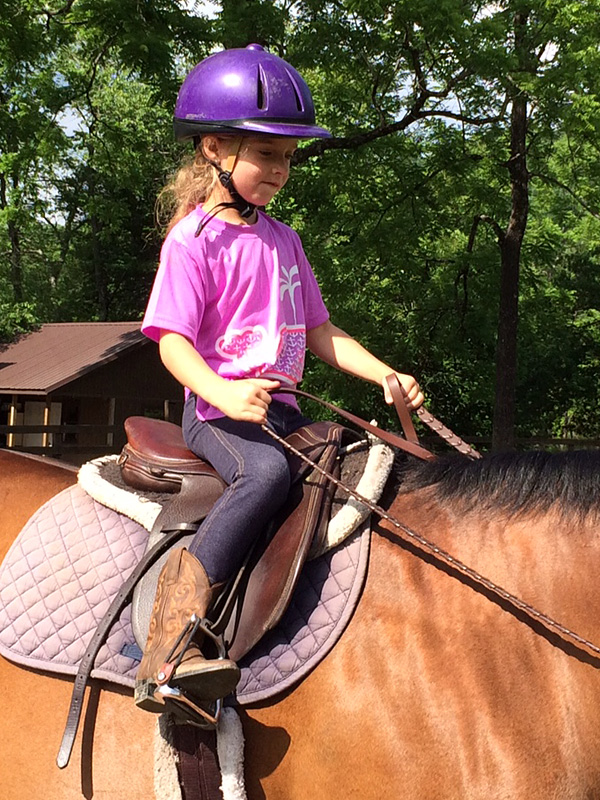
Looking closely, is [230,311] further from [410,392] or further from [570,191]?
[570,191]

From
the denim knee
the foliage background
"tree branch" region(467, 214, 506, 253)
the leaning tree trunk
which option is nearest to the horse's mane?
the denim knee

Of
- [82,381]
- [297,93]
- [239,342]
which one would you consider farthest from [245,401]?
[82,381]

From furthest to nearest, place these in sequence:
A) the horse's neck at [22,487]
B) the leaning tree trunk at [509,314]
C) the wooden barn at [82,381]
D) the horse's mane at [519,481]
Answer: the wooden barn at [82,381], the leaning tree trunk at [509,314], the horse's neck at [22,487], the horse's mane at [519,481]

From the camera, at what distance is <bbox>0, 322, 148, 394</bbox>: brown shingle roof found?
22250mm

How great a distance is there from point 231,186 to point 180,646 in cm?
131

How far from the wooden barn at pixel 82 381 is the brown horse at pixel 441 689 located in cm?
1900

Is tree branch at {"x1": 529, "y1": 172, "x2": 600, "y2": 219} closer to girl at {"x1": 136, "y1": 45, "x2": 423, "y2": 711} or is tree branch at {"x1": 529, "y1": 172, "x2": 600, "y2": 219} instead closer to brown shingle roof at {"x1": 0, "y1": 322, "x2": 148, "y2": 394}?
brown shingle roof at {"x1": 0, "y1": 322, "x2": 148, "y2": 394}

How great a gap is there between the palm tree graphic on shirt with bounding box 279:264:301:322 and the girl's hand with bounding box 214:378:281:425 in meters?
0.42

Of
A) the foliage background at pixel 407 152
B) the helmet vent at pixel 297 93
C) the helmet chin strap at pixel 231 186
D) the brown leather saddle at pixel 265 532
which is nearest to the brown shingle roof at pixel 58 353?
the foliage background at pixel 407 152

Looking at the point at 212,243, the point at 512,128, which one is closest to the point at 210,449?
the point at 212,243

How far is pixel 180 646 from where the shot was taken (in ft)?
6.70

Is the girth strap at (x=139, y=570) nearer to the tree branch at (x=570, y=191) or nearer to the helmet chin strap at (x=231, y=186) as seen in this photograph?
the helmet chin strap at (x=231, y=186)

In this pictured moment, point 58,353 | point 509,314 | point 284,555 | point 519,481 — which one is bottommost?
point 58,353

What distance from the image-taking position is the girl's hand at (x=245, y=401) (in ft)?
6.94
